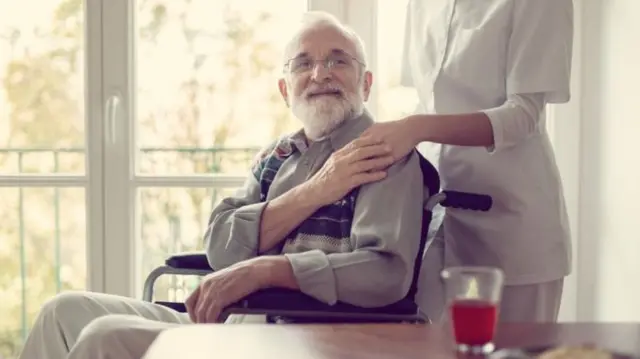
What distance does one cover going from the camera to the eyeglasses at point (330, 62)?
2250 millimetres

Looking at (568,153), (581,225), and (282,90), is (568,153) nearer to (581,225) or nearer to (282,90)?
(581,225)

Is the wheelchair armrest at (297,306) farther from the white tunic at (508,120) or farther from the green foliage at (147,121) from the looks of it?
the green foliage at (147,121)

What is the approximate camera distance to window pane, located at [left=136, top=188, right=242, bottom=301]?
3.04 m

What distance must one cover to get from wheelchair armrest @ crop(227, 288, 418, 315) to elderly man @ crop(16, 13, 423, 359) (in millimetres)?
86

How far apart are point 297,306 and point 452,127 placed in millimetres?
575

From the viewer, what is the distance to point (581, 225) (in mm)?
2801

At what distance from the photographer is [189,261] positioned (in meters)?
2.25

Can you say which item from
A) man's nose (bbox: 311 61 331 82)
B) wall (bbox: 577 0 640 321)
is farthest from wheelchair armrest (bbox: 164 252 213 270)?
wall (bbox: 577 0 640 321)

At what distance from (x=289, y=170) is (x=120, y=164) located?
3.06 feet

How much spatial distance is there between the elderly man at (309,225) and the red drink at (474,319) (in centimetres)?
74

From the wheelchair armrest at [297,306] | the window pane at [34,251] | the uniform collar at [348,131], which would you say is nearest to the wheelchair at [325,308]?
the wheelchair armrest at [297,306]

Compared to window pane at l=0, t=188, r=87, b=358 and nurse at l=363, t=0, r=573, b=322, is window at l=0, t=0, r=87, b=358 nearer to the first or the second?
window pane at l=0, t=188, r=87, b=358

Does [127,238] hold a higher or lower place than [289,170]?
lower

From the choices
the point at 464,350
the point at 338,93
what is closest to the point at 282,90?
the point at 338,93
